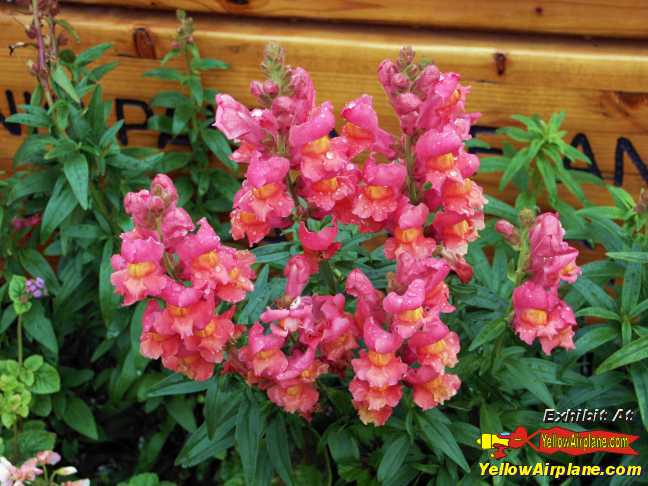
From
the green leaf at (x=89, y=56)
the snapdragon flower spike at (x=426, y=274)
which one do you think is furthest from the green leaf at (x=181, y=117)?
the snapdragon flower spike at (x=426, y=274)

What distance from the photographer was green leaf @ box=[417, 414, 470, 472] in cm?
173

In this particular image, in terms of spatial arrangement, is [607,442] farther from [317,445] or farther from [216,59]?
[216,59]

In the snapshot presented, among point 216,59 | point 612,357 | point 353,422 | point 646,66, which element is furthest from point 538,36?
point 353,422

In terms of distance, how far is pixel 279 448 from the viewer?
6.15 ft

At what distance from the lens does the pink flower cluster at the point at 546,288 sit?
157cm

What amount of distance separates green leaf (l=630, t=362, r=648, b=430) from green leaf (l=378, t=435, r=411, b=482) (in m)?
0.52

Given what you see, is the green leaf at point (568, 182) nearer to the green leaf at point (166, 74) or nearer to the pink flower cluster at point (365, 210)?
the pink flower cluster at point (365, 210)

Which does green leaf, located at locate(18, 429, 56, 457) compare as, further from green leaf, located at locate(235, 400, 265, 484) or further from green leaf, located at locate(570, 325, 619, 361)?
green leaf, located at locate(570, 325, 619, 361)

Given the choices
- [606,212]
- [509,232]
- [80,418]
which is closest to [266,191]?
[509,232]

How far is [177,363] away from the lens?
1.64 metres

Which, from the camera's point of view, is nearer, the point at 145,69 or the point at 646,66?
the point at 646,66

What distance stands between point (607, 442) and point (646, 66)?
1220 mm

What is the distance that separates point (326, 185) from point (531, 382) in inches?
24.3

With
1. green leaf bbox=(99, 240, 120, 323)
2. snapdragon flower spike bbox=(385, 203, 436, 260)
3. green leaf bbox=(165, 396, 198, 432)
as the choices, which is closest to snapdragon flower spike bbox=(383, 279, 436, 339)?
snapdragon flower spike bbox=(385, 203, 436, 260)
